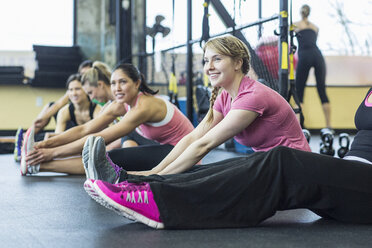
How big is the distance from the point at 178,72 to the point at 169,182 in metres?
3.61

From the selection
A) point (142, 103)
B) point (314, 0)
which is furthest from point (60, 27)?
point (142, 103)

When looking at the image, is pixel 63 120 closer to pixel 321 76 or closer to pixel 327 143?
pixel 327 143

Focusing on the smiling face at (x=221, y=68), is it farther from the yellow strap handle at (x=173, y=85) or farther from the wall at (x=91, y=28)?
the wall at (x=91, y=28)

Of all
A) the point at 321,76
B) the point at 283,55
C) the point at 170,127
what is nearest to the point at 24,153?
the point at 170,127

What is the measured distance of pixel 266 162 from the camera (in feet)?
4.60

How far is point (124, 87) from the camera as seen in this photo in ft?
8.59

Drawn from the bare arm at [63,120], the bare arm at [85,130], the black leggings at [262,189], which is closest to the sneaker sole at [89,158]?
the black leggings at [262,189]

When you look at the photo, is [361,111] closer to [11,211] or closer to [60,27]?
[11,211]

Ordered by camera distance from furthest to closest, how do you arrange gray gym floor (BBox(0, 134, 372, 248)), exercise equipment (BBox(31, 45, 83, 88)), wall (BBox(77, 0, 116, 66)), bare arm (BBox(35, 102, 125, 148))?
wall (BBox(77, 0, 116, 66)) → exercise equipment (BBox(31, 45, 83, 88)) → bare arm (BBox(35, 102, 125, 148)) → gray gym floor (BBox(0, 134, 372, 248))

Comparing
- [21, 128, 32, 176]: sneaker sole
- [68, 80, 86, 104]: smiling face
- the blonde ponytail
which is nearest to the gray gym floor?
the blonde ponytail

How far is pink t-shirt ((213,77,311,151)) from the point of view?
5.41 ft

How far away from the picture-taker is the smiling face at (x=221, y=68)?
1749 millimetres

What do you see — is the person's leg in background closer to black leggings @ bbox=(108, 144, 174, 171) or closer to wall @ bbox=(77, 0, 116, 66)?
black leggings @ bbox=(108, 144, 174, 171)

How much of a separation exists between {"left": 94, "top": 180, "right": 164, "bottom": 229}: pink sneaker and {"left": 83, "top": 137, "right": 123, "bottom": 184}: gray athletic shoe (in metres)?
0.34
